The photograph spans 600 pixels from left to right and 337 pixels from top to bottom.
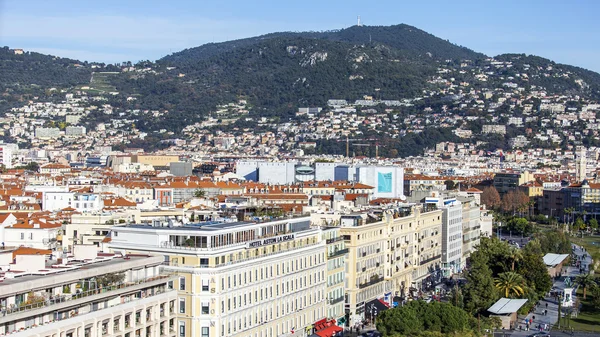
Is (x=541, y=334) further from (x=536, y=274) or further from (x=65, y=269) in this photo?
(x=65, y=269)

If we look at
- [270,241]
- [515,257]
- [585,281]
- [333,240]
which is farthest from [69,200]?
[270,241]

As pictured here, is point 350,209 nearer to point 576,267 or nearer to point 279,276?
point 279,276

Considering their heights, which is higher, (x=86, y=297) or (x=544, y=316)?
(x=86, y=297)

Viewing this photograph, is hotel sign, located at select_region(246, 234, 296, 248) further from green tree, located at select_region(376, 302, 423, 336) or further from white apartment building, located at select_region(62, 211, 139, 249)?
white apartment building, located at select_region(62, 211, 139, 249)

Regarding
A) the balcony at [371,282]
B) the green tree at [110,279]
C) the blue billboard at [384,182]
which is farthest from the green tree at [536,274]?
the blue billboard at [384,182]

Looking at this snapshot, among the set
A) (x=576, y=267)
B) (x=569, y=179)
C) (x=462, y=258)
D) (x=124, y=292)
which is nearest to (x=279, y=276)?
(x=124, y=292)

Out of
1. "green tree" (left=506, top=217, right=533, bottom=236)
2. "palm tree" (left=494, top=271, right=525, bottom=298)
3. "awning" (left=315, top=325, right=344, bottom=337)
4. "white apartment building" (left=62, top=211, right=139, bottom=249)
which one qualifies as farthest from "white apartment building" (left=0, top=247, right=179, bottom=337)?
"green tree" (left=506, top=217, right=533, bottom=236)
